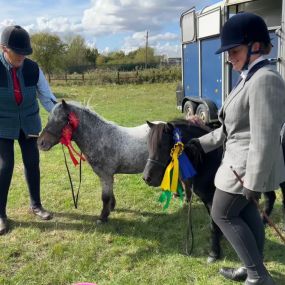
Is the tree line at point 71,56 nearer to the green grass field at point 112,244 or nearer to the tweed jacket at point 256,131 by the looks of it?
the green grass field at point 112,244

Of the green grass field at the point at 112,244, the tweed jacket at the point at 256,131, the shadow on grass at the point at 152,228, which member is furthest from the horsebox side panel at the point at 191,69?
the tweed jacket at the point at 256,131

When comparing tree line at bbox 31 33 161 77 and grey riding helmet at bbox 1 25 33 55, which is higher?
tree line at bbox 31 33 161 77

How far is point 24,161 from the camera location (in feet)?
14.7

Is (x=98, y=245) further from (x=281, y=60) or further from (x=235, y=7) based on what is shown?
(x=235, y=7)

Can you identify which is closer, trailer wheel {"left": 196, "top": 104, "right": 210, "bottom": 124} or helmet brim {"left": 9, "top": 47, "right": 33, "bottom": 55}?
helmet brim {"left": 9, "top": 47, "right": 33, "bottom": 55}

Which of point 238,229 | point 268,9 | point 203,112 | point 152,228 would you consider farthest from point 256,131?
point 203,112

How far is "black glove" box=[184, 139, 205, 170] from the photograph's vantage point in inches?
126

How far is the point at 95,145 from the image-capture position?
4281 millimetres

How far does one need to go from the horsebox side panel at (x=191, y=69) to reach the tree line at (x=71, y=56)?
2560cm

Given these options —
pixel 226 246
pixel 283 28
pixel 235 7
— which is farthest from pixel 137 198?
pixel 235 7

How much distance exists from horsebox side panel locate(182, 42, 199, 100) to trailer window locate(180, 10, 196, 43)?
0.16 m

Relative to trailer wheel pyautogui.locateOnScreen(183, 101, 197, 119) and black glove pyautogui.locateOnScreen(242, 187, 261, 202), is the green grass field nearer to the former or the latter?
black glove pyautogui.locateOnScreen(242, 187, 261, 202)

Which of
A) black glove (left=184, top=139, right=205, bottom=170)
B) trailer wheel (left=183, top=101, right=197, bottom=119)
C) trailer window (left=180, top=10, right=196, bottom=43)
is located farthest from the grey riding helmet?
trailer wheel (left=183, top=101, right=197, bottom=119)

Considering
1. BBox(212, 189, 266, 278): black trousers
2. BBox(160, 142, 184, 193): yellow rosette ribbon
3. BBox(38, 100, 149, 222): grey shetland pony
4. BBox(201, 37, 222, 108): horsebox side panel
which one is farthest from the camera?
BBox(201, 37, 222, 108): horsebox side panel
